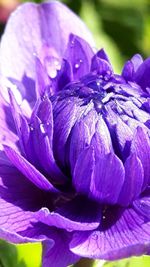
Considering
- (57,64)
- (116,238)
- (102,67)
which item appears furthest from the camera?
(57,64)

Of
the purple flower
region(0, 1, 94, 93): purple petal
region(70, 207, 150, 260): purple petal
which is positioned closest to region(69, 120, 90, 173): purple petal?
the purple flower

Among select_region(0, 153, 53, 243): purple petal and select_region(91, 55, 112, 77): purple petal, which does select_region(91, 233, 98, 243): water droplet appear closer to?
select_region(0, 153, 53, 243): purple petal

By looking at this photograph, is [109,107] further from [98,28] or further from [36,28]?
[98,28]

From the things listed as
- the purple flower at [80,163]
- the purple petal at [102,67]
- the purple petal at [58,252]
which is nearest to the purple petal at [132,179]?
the purple flower at [80,163]

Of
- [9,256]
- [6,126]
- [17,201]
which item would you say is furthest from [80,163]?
[9,256]

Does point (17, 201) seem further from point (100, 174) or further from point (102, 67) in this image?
point (102, 67)

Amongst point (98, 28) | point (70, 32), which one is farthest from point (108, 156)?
point (98, 28)
